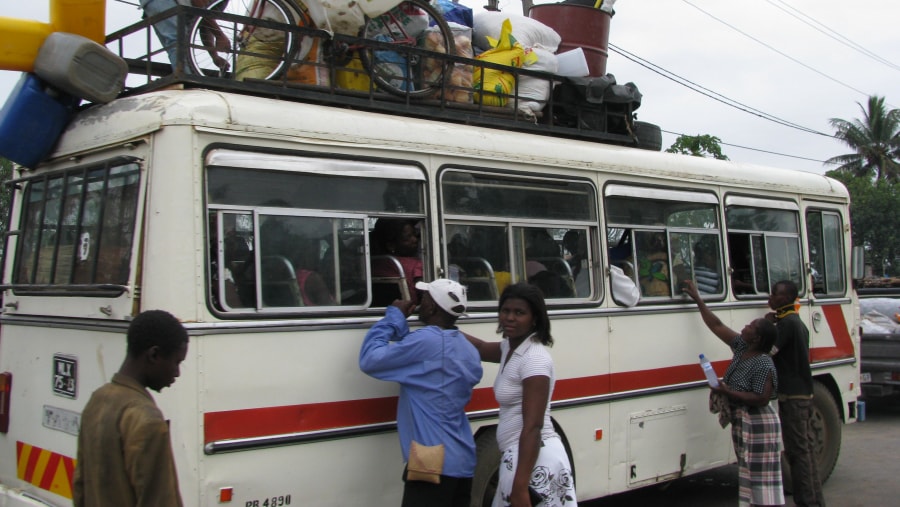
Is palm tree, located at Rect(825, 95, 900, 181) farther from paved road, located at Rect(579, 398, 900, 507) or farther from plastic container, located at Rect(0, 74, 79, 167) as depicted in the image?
plastic container, located at Rect(0, 74, 79, 167)

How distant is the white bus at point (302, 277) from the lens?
4023 mm

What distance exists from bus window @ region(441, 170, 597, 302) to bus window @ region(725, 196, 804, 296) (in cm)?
173

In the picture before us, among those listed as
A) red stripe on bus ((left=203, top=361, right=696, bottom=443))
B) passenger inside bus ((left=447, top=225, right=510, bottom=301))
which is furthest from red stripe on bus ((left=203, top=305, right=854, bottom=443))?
passenger inside bus ((left=447, top=225, right=510, bottom=301))

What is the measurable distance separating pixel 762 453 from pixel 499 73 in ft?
10.5

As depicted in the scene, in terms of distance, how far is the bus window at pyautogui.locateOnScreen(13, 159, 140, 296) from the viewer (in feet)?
13.8

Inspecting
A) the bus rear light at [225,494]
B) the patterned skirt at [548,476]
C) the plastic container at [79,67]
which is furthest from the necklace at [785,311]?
the plastic container at [79,67]

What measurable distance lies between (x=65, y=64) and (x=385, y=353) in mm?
2079

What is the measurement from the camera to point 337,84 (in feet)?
17.2

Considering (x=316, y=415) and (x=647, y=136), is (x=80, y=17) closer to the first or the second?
(x=316, y=415)

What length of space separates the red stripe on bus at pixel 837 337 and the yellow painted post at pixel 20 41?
6.39m

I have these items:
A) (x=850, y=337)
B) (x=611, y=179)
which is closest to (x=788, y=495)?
(x=850, y=337)

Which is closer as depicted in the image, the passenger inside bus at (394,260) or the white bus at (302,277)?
the white bus at (302,277)

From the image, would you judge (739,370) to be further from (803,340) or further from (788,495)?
(788,495)

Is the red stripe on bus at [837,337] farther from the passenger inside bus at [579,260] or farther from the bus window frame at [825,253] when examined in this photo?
the passenger inside bus at [579,260]
